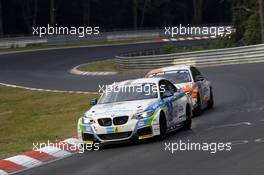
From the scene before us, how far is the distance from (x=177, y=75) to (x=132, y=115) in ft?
20.9

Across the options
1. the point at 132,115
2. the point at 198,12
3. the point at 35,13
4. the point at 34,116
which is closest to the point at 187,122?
the point at 132,115

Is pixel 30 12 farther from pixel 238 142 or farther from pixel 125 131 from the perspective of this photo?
pixel 238 142

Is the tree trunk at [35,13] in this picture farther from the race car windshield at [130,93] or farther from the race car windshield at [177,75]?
the race car windshield at [130,93]

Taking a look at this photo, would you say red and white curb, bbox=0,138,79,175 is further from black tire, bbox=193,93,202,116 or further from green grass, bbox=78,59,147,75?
green grass, bbox=78,59,147,75

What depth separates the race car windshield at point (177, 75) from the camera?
19609 millimetres

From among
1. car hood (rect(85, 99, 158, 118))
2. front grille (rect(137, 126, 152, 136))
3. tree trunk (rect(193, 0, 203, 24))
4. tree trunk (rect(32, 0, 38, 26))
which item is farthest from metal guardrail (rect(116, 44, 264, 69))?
tree trunk (rect(193, 0, 203, 24))

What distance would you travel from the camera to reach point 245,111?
18484 millimetres

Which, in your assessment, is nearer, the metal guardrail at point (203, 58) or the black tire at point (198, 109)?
the black tire at point (198, 109)

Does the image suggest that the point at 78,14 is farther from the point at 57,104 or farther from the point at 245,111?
the point at 245,111

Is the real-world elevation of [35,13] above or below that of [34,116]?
Answer: above

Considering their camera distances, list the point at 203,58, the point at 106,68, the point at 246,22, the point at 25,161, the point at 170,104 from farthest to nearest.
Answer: the point at 246,22 → the point at 106,68 → the point at 203,58 → the point at 170,104 → the point at 25,161

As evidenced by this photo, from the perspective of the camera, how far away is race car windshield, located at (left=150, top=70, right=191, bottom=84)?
772 inches

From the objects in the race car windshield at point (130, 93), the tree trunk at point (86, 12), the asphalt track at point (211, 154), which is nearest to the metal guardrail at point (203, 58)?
the asphalt track at point (211, 154)

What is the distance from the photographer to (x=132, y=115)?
44.9 ft
